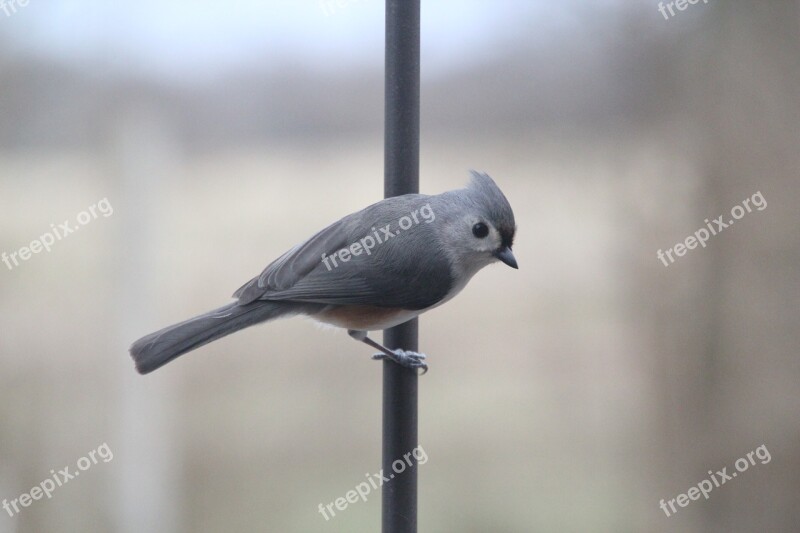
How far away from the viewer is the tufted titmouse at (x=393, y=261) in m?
0.95

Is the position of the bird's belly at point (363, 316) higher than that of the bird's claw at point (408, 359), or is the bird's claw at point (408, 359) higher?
the bird's belly at point (363, 316)

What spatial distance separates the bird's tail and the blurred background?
1.83 feet

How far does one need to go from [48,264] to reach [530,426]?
1.14 metres

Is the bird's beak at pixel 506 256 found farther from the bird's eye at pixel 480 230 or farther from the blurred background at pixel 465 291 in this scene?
the blurred background at pixel 465 291

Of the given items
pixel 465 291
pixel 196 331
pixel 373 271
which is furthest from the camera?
pixel 465 291

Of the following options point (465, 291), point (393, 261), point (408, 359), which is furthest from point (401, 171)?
point (465, 291)

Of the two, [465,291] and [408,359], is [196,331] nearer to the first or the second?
[408,359]

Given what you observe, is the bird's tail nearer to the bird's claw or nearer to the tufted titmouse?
the tufted titmouse

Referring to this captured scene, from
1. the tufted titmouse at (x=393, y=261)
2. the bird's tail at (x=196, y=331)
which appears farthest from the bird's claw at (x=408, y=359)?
the bird's tail at (x=196, y=331)

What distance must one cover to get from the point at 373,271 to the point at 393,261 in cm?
3

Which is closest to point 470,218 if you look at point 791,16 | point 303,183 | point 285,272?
point 285,272

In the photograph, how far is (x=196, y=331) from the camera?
2.86 feet

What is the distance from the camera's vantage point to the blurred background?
1.51m

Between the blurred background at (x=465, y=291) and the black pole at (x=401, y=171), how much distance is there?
57cm
